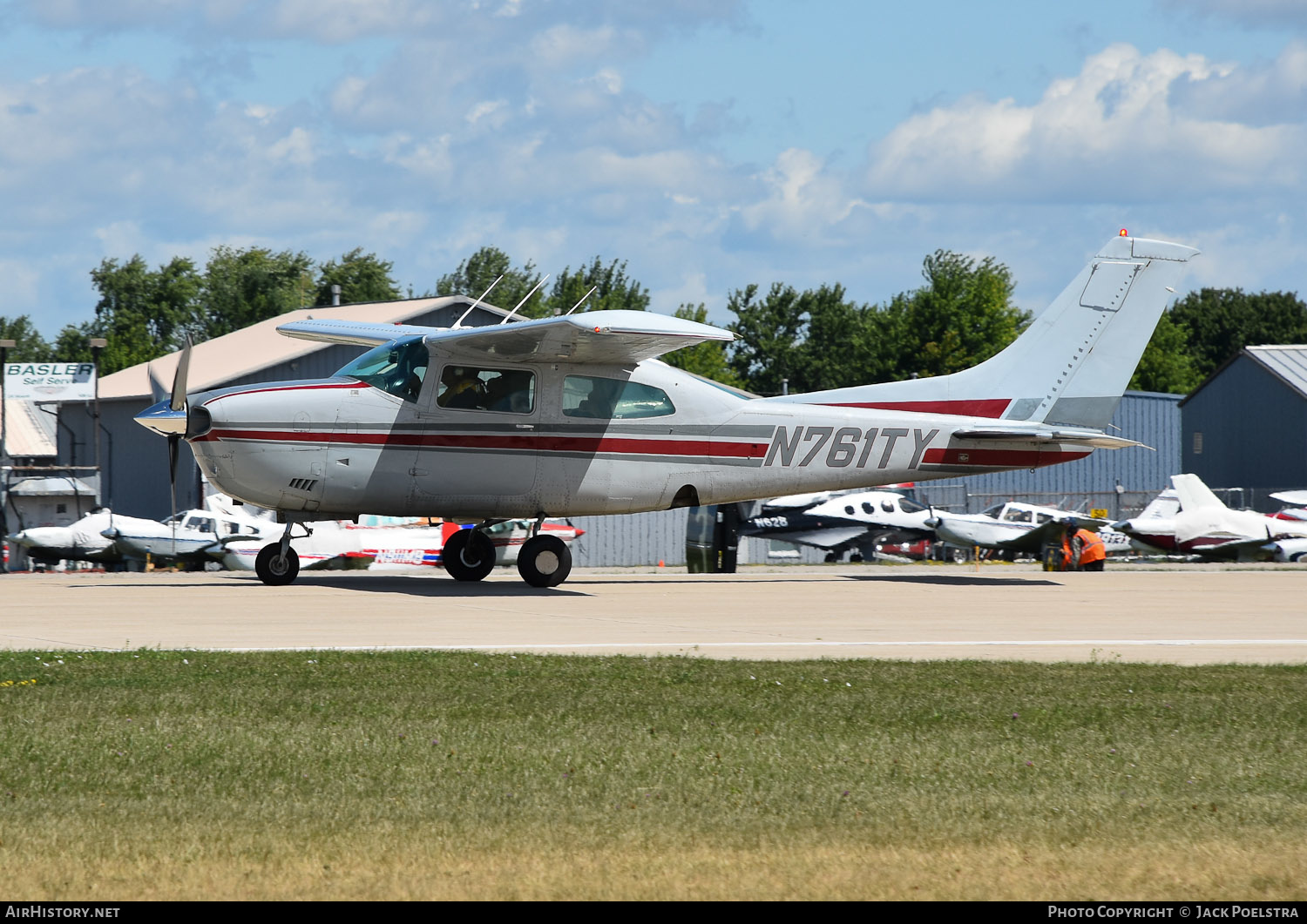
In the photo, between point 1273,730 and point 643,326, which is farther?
point 643,326

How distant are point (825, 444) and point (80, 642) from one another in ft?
34.9

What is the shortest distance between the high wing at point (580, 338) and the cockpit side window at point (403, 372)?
0.25m

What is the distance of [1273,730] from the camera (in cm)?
753

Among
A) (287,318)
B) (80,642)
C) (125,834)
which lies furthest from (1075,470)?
(125,834)

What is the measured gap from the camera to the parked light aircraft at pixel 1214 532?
3112 cm

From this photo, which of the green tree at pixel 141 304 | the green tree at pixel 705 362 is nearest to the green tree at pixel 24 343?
the green tree at pixel 141 304

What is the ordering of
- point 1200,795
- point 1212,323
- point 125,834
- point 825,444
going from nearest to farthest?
1. point 125,834
2. point 1200,795
3. point 825,444
4. point 1212,323

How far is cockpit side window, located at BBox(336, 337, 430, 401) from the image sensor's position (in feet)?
57.1

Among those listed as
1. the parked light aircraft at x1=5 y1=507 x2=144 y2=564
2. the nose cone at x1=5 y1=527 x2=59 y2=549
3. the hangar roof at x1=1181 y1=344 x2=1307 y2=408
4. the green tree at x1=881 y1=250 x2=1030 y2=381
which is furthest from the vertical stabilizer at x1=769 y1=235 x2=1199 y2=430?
the green tree at x1=881 y1=250 x2=1030 y2=381

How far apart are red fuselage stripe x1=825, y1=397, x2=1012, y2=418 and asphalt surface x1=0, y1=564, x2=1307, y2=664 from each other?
2.47 m

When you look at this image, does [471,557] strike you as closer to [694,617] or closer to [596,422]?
[596,422]

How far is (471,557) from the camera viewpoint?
19.1 metres

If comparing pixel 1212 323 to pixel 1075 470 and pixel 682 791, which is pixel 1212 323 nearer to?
pixel 1075 470

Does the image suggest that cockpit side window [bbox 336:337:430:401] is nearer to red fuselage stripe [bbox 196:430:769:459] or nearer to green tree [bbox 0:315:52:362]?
red fuselage stripe [bbox 196:430:769:459]
